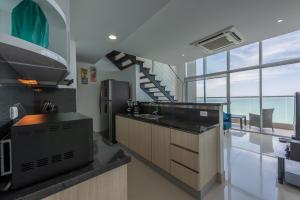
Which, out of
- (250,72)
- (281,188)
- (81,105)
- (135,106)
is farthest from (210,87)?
(81,105)

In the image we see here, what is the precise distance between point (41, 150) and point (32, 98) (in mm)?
1398

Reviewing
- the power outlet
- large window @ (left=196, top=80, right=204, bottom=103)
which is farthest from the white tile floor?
large window @ (left=196, top=80, right=204, bottom=103)

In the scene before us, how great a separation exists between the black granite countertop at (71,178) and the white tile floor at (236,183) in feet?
4.34

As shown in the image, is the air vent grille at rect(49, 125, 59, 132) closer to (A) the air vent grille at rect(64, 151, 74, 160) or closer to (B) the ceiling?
(A) the air vent grille at rect(64, 151, 74, 160)

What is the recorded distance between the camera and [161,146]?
7.83 ft

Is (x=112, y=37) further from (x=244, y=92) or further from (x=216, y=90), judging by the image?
(x=244, y=92)

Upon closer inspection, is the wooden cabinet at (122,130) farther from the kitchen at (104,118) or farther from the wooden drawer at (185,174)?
the wooden drawer at (185,174)

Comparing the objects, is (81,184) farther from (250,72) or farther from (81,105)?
(250,72)

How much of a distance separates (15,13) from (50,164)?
28.9 inches

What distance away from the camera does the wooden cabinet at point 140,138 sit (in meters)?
2.74

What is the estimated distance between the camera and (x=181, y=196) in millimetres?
1920

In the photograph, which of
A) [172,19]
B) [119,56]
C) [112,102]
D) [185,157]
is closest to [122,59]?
[119,56]

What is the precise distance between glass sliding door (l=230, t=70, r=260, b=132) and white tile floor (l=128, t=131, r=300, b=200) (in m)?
2.38

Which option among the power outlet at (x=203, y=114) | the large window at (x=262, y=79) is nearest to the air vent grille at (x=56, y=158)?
the power outlet at (x=203, y=114)
